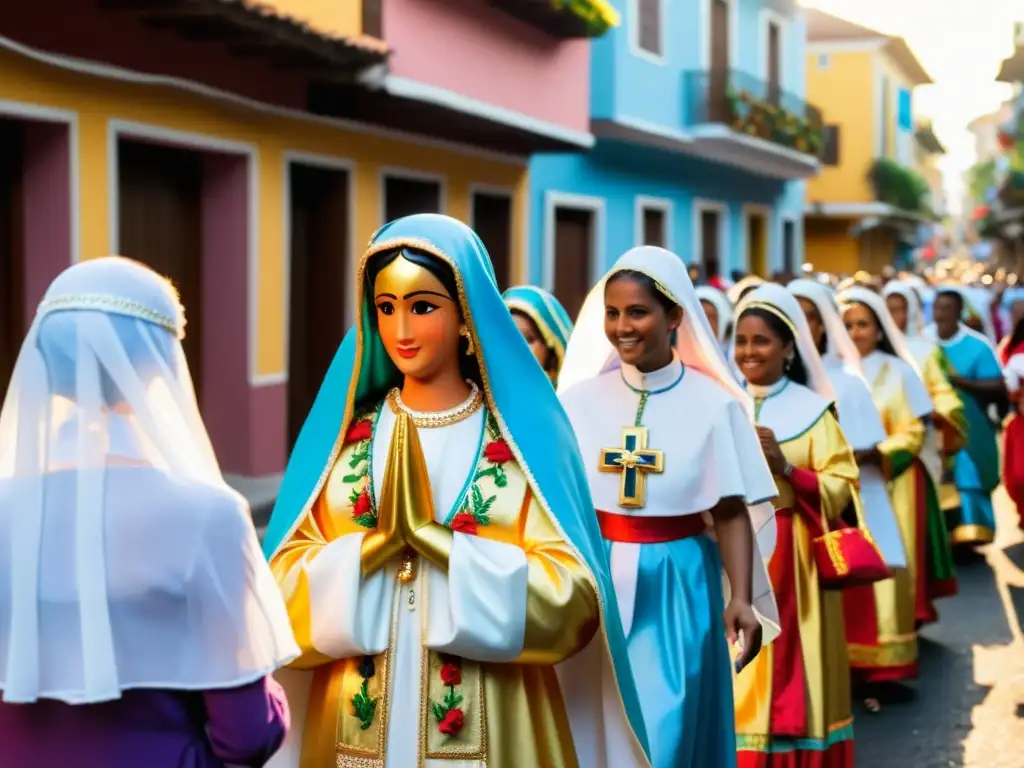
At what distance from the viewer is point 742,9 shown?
26.8 meters

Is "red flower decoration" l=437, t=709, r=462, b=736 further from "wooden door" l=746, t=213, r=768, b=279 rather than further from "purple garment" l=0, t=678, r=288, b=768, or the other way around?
"wooden door" l=746, t=213, r=768, b=279

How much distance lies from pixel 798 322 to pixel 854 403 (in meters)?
1.22

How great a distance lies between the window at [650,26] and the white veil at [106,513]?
1938 cm

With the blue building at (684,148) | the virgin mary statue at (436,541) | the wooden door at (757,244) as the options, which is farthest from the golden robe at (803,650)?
the wooden door at (757,244)

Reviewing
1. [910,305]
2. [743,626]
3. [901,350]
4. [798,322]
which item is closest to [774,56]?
[910,305]

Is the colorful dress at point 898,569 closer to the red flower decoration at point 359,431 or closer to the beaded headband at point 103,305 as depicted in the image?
the red flower decoration at point 359,431

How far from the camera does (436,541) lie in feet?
11.3

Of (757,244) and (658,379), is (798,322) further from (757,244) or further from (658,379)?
(757,244)

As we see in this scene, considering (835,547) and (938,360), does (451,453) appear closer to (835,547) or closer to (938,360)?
(835,547)

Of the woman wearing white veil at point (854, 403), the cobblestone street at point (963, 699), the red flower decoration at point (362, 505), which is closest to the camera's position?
the red flower decoration at point (362, 505)

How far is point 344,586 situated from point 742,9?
24562mm

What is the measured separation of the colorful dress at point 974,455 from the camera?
11.3 meters

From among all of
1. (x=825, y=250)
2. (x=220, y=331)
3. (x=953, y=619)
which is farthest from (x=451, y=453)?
(x=825, y=250)

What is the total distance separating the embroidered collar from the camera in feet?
16.5
